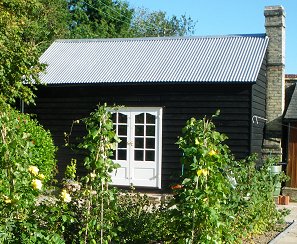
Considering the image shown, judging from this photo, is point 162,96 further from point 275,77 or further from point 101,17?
point 101,17

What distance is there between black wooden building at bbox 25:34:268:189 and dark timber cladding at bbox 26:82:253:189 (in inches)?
1.1

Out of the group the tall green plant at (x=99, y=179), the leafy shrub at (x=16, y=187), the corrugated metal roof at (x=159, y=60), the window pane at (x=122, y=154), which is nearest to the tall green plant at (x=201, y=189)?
the tall green plant at (x=99, y=179)

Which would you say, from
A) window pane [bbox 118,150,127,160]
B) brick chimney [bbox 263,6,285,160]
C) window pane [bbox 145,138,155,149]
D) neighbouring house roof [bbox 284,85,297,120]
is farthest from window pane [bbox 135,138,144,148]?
neighbouring house roof [bbox 284,85,297,120]

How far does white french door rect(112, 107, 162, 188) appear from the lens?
15625 millimetres

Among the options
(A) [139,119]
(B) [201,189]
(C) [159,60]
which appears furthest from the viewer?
(C) [159,60]

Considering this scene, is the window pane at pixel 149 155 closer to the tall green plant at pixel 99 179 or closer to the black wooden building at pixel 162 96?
the black wooden building at pixel 162 96

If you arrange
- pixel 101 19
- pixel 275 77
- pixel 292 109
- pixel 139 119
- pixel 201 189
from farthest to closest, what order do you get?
pixel 101 19
pixel 275 77
pixel 292 109
pixel 139 119
pixel 201 189

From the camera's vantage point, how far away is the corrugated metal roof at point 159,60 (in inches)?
612

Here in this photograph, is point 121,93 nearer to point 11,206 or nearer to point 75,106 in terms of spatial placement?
point 75,106

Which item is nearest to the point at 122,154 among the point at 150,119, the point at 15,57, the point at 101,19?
the point at 150,119

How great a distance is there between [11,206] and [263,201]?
18.3 feet

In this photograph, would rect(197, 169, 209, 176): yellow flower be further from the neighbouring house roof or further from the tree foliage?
the tree foliage

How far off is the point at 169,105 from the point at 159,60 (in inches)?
73.9

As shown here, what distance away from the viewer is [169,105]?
51.4 ft
